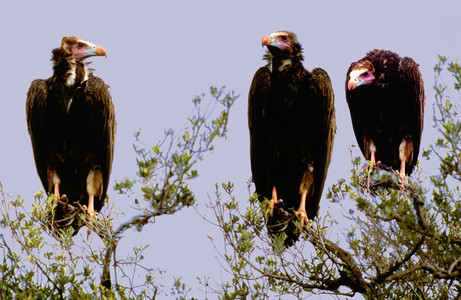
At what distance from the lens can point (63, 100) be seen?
7.17 m

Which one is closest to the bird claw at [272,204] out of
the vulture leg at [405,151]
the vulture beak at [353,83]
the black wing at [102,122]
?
the black wing at [102,122]

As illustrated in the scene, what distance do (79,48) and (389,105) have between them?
4.55 meters

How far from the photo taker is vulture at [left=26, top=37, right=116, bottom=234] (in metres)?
7.20

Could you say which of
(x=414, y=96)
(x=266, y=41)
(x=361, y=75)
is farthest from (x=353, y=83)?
(x=266, y=41)

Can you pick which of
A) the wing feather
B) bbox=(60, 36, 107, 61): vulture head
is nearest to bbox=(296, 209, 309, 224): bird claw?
the wing feather

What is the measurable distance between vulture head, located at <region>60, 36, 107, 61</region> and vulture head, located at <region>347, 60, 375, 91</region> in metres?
3.70

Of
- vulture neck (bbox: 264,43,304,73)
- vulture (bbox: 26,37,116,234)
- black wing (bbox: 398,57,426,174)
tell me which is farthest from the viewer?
black wing (bbox: 398,57,426,174)

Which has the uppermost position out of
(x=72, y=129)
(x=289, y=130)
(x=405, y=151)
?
(x=405, y=151)

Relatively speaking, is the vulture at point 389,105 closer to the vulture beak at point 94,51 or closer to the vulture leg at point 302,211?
the vulture leg at point 302,211

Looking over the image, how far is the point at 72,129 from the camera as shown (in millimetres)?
7254

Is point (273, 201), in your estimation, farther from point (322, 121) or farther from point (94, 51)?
point (94, 51)

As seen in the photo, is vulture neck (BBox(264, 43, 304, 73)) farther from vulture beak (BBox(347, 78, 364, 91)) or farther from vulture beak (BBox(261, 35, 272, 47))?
vulture beak (BBox(347, 78, 364, 91))

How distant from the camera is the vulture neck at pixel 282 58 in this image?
22.0 ft

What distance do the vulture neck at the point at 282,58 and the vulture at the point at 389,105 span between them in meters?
3.17
